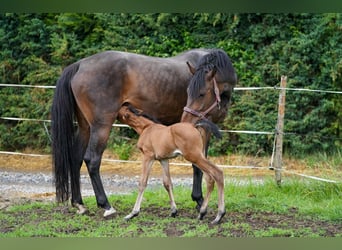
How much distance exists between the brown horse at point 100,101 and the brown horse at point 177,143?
304mm

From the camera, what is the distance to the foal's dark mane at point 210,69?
15.7 ft

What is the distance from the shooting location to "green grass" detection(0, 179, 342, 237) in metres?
4.45

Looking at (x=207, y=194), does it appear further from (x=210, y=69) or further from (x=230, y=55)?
(x=230, y=55)

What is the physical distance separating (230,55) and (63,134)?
5.28m

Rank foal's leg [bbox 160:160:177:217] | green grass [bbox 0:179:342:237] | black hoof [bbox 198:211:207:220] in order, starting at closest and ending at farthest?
green grass [bbox 0:179:342:237] < black hoof [bbox 198:211:207:220] < foal's leg [bbox 160:160:177:217]

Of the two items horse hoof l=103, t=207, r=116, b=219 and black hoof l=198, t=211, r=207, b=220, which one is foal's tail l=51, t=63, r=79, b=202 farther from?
black hoof l=198, t=211, r=207, b=220

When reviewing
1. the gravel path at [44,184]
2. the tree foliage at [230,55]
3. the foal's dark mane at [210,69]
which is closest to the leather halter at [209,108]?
the foal's dark mane at [210,69]

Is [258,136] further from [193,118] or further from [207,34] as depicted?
[193,118]

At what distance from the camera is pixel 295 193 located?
258 inches

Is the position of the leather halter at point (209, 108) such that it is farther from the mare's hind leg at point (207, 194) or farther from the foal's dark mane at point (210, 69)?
the mare's hind leg at point (207, 194)

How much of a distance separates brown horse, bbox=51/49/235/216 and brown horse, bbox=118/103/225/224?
304 millimetres

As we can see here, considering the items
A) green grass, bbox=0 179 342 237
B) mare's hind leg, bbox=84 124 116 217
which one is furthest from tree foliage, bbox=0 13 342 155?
mare's hind leg, bbox=84 124 116 217

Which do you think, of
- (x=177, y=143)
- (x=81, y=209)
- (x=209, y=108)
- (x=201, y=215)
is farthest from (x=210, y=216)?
(x=81, y=209)

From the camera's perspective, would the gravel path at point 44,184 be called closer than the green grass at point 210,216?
No
